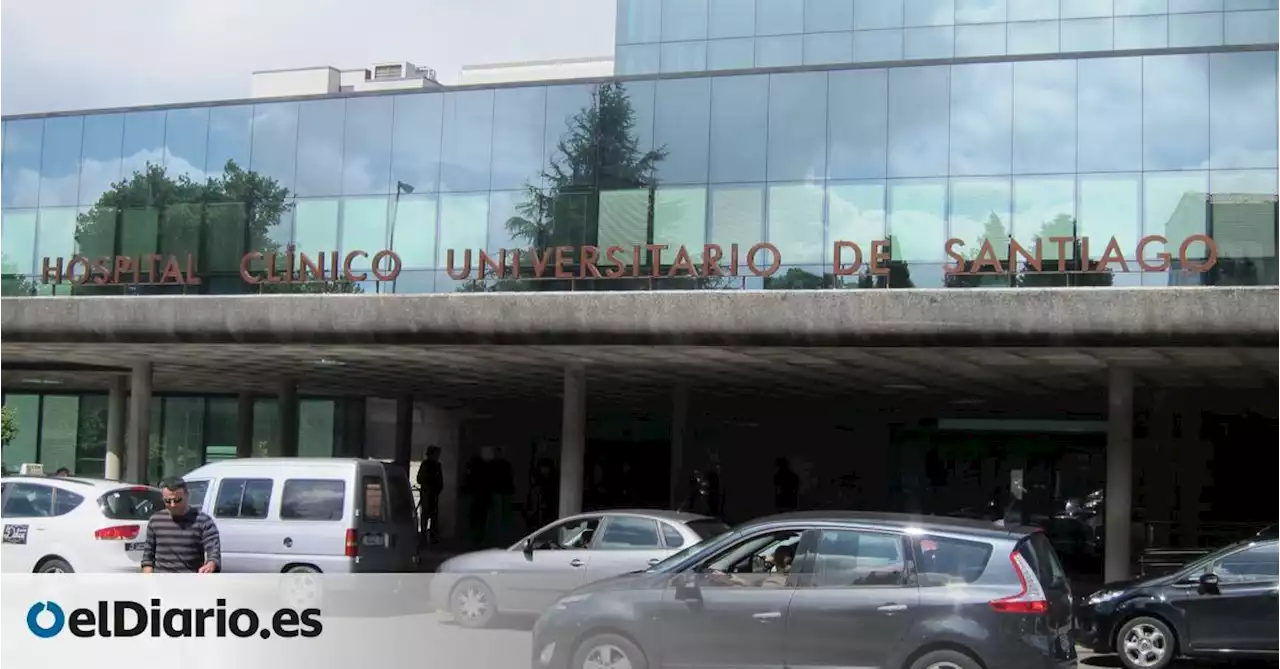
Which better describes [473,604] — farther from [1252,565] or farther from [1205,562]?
[1252,565]

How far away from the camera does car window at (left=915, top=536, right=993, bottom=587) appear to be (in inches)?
364

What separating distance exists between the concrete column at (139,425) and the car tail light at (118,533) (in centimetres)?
879

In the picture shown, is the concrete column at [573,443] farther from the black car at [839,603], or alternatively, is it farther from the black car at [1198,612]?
the black car at [839,603]

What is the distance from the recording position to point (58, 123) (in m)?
32.2

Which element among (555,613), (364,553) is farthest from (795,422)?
(555,613)

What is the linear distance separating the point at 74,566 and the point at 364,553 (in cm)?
350

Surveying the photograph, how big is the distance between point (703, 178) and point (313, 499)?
→ 49.1ft

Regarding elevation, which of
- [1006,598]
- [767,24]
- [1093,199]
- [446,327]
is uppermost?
[767,24]

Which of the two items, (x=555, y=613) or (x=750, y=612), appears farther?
(x=555, y=613)

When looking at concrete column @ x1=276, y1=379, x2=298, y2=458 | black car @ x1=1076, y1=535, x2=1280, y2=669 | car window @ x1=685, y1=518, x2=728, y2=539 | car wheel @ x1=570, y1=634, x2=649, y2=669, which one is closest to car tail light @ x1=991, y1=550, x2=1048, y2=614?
car wheel @ x1=570, y1=634, x2=649, y2=669

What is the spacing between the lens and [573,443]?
20.9 metres

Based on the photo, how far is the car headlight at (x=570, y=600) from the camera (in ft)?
32.4

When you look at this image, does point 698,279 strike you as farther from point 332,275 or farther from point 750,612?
point 750,612

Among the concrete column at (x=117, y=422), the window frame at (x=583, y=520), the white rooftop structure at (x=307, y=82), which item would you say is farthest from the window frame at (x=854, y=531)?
the white rooftop structure at (x=307, y=82)
